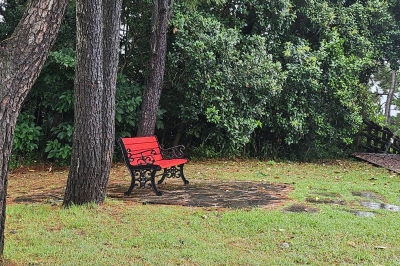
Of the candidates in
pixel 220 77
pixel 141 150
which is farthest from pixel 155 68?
pixel 141 150

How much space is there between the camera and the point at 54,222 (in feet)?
13.6

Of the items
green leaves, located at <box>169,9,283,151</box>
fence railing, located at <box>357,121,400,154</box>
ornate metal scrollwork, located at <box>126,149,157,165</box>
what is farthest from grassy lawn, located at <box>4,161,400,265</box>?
fence railing, located at <box>357,121,400,154</box>

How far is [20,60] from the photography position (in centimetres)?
268

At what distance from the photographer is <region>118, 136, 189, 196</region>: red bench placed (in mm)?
5672

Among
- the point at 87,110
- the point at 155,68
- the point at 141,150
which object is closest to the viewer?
the point at 87,110

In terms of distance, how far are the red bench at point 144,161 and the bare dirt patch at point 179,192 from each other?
219mm

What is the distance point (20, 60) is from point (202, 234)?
223cm

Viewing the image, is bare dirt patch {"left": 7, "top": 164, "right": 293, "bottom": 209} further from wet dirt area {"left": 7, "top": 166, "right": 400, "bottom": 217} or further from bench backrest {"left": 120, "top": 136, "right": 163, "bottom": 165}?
bench backrest {"left": 120, "top": 136, "right": 163, "bottom": 165}

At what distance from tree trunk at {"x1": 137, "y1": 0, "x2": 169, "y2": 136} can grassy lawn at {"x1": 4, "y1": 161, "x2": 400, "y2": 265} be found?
13.0 ft

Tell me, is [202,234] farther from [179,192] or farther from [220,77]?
[220,77]

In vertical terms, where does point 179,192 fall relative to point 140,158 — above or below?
below

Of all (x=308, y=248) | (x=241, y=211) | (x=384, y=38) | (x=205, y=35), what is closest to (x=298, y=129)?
(x=205, y=35)

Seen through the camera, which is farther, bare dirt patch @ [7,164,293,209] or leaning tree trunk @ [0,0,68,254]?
bare dirt patch @ [7,164,293,209]

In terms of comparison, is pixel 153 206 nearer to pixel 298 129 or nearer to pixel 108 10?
pixel 108 10
